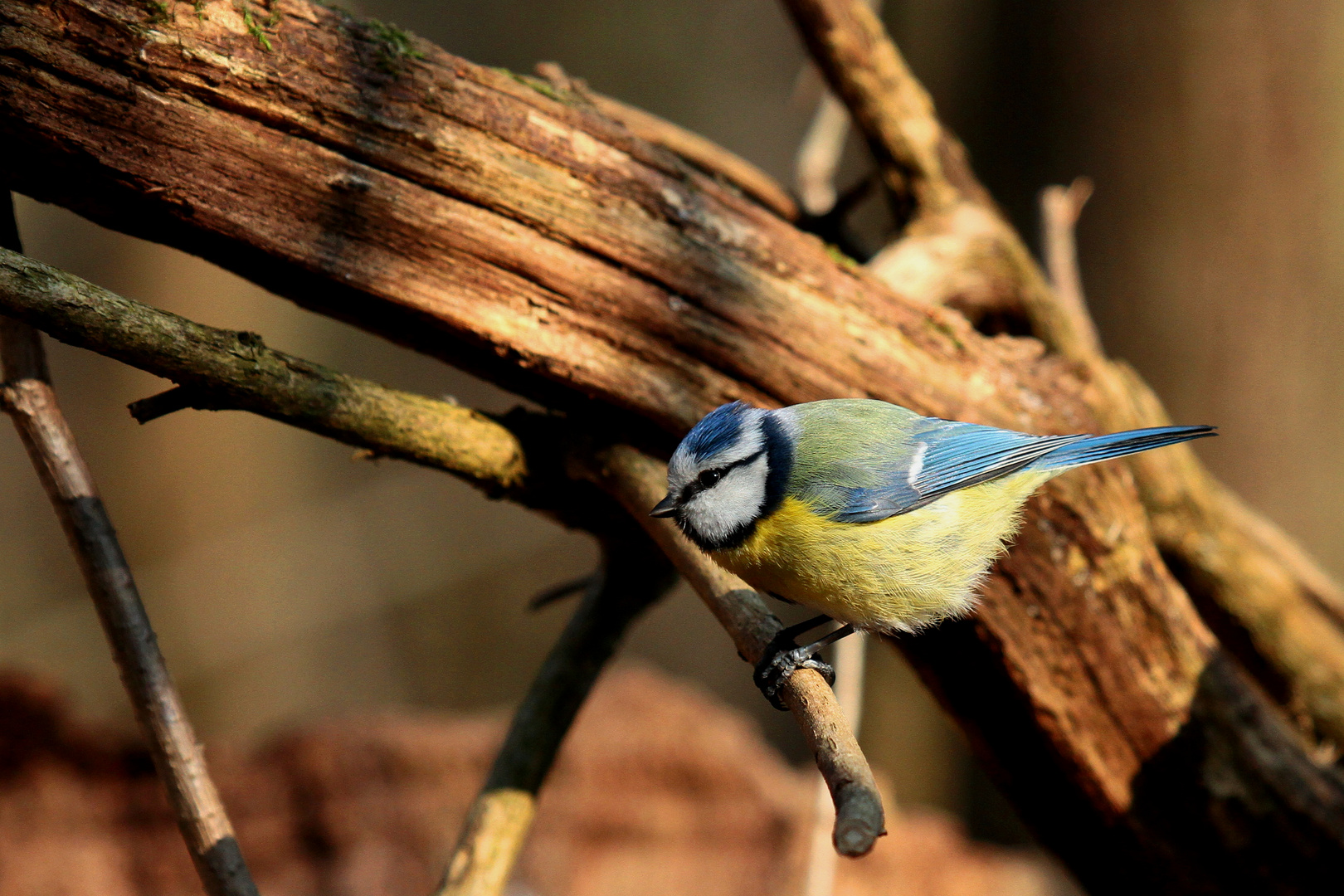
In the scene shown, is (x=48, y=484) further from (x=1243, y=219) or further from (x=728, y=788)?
(x=1243, y=219)

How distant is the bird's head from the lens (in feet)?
3.86

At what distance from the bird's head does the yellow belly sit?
0.08ft

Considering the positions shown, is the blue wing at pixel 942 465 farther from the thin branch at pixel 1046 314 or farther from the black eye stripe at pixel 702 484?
the thin branch at pixel 1046 314

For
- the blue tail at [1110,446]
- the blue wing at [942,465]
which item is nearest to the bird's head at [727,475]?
the blue wing at [942,465]

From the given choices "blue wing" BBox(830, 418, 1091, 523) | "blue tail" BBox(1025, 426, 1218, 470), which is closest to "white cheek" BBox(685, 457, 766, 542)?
"blue wing" BBox(830, 418, 1091, 523)

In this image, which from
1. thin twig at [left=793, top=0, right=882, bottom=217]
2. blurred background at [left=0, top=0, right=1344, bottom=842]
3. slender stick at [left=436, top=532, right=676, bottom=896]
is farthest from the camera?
blurred background at [left=0, top=0, right=1344, bottom=842]

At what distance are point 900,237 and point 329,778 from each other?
1516 mm

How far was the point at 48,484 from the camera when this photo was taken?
1.07 metres

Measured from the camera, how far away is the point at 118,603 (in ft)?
3.49

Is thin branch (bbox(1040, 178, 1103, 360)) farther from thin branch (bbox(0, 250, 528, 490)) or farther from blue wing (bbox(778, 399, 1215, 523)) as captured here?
thin branch (bbox(0, 250, 528, 490))

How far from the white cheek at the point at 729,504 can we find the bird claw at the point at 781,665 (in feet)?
0.50

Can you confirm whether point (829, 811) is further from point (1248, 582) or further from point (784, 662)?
point (1248, 582)

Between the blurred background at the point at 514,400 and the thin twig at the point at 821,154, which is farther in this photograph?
the blurred background at the point at 514,400

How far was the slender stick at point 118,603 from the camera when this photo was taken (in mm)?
1058
